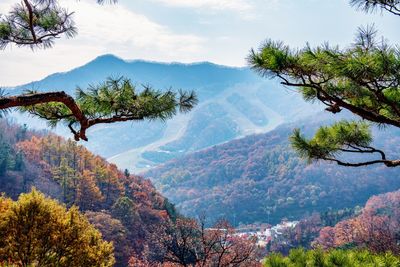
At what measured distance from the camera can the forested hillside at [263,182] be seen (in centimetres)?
8569

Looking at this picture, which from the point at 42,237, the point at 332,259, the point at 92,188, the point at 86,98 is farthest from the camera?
the point at 92,188

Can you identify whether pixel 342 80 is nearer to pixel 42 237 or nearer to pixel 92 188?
pixel 42 237

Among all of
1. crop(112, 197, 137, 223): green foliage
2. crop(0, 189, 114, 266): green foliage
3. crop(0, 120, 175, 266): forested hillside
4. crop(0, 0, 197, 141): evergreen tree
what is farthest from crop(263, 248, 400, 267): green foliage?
crop(112, 197, 137, 223): green foliage

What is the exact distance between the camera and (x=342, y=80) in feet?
11.0

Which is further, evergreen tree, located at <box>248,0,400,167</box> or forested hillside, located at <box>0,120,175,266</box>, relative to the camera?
forested hillside, located at <box>0,120,175,266</box>

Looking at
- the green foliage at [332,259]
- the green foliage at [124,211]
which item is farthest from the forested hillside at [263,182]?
the green foliage at [332,259]

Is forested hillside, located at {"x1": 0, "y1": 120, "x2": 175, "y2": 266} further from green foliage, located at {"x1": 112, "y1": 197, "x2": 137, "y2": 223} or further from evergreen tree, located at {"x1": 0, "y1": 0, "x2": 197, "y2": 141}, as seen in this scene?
evergreen tree, located at {"x1": 0, "y1": 0, "x2": 197, "y2": 141}

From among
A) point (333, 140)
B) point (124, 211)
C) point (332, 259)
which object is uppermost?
point (333, 140)

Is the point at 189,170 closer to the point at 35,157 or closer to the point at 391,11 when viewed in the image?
the point at 35,157

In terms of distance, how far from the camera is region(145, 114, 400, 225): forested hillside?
85688 millimetres

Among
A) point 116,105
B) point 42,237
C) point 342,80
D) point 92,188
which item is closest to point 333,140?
point 342,80

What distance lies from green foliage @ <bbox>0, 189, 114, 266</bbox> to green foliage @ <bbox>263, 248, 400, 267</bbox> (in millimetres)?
4053

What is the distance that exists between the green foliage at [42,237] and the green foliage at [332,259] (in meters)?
4.05

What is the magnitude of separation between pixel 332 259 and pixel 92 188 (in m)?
30.8
